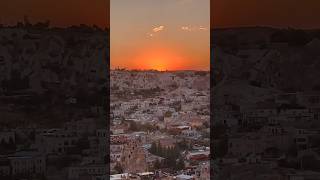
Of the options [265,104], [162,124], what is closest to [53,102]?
[162,124]

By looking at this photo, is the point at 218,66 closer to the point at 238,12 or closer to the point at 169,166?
the point at 238,12

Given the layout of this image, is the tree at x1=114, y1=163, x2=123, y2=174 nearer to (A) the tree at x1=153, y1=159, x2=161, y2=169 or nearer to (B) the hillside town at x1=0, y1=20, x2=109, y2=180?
(B) the hillside town at x1=0, y1=20, x2=109, y2=180

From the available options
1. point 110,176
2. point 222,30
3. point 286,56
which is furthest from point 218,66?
point 110,176

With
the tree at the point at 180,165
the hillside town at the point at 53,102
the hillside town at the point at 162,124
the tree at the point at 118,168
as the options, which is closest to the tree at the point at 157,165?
the hillside town at the point at 162,124

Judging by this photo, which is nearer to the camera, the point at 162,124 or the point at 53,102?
the point at 53,102

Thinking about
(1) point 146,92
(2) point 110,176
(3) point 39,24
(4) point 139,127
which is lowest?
(2) point 110,176

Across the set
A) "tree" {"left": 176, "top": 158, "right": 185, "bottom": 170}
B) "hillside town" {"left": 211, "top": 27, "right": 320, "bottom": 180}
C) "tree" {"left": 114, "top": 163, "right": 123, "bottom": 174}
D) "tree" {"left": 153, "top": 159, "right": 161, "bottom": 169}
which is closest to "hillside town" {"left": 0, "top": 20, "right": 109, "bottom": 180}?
"tree" {"left": 114, "top": 163, "right": 123, "bottom": 174}

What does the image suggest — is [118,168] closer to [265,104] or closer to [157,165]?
[157,165]
